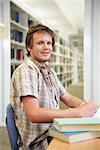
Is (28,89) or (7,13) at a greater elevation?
(7,13)

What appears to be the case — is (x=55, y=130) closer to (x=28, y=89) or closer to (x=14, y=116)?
(x=28, y=89)

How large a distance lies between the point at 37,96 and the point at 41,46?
1.00ft

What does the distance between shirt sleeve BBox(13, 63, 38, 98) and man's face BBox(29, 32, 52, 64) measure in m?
0.12

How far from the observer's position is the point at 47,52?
58.3 inches

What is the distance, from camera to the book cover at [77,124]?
3.56ft

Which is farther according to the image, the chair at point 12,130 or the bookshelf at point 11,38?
the bookshelf at point 11,38

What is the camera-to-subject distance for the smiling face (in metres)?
1.46

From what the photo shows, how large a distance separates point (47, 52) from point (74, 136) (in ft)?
1.86

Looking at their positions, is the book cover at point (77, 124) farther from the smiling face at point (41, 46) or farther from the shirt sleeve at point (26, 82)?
the smiling face at point (41, 46)

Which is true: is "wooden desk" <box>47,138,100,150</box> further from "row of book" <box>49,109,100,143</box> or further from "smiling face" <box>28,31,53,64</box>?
"smiling face" <box>28,31,53,64</box>

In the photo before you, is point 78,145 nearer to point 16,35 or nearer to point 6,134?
point 6,134

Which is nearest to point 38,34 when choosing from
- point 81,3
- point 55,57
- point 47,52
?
point 47,52

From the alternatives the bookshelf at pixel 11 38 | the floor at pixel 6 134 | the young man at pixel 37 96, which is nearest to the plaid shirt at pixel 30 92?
the young man at pixel 37 96

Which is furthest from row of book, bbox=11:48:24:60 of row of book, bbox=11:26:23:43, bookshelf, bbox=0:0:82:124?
row of book, bbox=11:26:23:43
